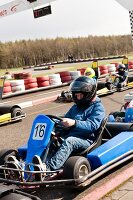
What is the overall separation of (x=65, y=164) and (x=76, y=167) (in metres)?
0.13

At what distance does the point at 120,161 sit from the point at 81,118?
2.31 ft

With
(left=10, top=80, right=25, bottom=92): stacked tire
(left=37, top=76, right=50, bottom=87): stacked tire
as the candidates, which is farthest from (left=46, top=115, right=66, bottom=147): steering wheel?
(left=37, top=76, right=50, bottom=87): stacked tire

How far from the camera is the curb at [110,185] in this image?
3.89 m

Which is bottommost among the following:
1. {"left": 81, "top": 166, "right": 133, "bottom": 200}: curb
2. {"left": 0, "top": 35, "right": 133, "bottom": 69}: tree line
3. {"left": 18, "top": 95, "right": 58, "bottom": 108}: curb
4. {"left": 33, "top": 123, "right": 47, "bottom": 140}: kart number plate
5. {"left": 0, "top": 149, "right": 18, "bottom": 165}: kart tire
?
{"left": 81, "top": 166, "right": 133, "bottom": 200}: curb

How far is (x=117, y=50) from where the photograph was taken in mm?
53219

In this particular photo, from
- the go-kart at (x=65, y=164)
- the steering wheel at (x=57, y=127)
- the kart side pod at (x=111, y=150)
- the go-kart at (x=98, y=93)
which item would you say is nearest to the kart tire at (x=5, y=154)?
the go-kart at (x=65, y=164)

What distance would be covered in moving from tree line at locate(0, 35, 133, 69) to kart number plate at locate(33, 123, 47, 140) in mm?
39644

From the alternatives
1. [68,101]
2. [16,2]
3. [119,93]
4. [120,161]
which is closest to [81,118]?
[120,161]

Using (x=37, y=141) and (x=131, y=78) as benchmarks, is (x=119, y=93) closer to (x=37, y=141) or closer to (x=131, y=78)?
(x=131, y=78)

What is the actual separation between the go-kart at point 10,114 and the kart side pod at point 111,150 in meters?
4.21

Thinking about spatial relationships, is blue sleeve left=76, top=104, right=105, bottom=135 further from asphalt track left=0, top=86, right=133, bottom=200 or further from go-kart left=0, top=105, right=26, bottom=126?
go-kart left=0, top=105, right=26, bottom=126

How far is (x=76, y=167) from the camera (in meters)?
3.95

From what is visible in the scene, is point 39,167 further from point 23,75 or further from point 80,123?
point 23,75

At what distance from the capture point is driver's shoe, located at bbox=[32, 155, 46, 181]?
3907 millimetres
